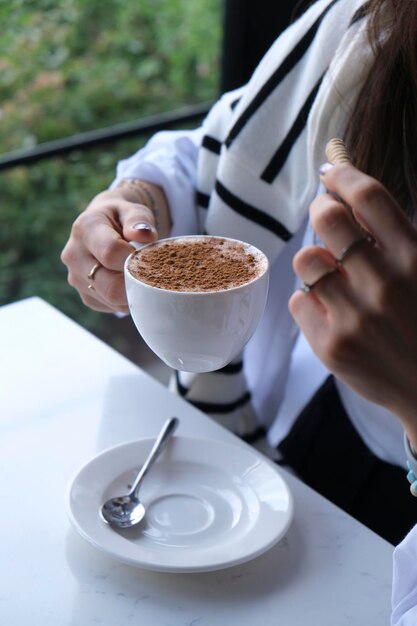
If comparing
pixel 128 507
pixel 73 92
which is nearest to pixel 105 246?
pixel 128 507

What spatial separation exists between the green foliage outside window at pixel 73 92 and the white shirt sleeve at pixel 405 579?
1970 mm

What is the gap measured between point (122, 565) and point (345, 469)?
49 centimetres

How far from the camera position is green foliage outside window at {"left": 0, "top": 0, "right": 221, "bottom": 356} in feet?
8.30

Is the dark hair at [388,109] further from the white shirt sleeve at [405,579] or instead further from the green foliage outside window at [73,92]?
the green foliage outside window at [73,92]

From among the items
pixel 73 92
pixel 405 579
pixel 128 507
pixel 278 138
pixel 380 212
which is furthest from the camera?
pixel 73 92

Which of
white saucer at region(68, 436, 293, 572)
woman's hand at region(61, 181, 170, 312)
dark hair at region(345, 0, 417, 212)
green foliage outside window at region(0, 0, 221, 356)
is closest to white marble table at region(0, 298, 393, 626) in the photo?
white saucer at region(68, 436, 293, 572)

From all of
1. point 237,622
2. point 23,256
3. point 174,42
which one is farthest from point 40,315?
point 174,42

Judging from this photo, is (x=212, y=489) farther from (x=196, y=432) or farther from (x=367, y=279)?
(x=367, y=279)

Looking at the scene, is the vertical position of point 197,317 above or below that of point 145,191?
above

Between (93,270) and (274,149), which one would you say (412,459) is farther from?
(274,149)

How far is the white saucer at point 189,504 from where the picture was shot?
685 mm

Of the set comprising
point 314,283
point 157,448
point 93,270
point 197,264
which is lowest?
point 157,448

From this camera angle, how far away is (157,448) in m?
0.83

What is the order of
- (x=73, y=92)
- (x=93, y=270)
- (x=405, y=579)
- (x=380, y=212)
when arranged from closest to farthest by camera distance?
1. (x=380, y=212)
2. (x=405, y=579)
3. (x=93, y=270)
4. (x=73, y=92)
